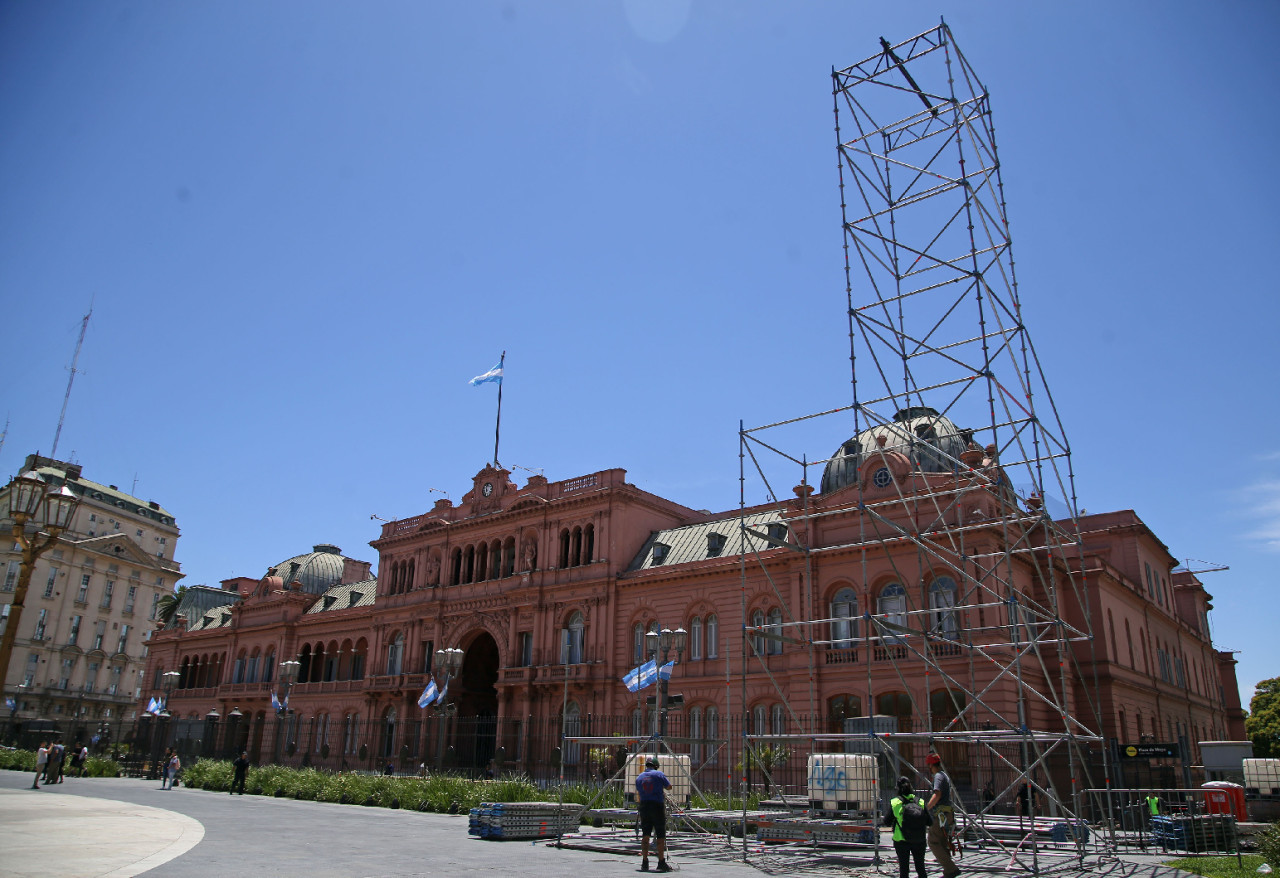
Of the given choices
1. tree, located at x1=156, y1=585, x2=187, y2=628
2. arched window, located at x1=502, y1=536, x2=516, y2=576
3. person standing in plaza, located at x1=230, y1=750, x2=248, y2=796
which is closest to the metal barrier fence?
person standing in plaza, located at x1=230, y1=750, x2=248, y2=796

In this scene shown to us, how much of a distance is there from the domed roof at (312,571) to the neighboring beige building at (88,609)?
55.9 ft

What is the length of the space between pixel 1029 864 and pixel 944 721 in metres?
16.1

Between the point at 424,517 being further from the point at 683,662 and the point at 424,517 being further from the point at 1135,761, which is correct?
the point at 1135,761

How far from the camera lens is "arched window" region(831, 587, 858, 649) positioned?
33969mm

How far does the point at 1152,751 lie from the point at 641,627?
72.6 feet

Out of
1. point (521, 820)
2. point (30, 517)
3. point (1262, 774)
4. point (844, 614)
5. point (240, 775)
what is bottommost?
point (521, 820)

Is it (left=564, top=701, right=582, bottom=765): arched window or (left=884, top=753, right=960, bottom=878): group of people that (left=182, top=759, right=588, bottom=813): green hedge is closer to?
(left=564, top=701, right=582, bottom=765): arched window

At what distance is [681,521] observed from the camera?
47719 mm

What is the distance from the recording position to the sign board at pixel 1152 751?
23.8m

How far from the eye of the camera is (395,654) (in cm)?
5191

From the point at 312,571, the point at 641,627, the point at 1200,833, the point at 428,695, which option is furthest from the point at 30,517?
the point at 312,571

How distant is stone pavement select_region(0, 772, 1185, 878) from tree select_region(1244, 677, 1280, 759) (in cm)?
6879

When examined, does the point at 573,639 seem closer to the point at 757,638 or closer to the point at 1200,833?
the point at 757,638

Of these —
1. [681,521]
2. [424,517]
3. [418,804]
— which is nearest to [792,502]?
[681,521]
